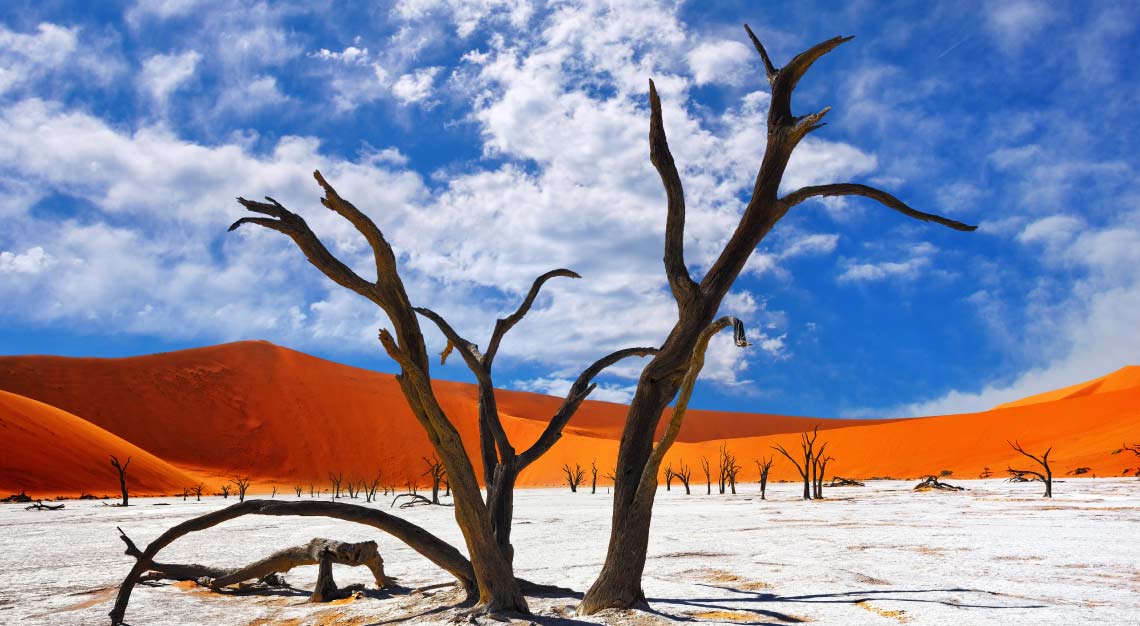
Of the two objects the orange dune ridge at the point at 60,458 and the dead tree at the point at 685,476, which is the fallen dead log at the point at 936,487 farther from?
the orange dune ridge at the point at 60,458

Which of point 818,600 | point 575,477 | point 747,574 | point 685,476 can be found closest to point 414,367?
point 818,600

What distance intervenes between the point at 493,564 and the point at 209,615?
3.09 meters

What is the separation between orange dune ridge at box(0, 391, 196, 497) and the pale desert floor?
29891 millimetres

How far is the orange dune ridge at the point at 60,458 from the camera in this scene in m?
38.9

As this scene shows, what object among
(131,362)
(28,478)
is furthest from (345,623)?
(131,362)

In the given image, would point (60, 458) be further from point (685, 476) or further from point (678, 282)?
point (678, 282)

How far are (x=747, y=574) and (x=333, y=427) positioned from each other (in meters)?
76.4

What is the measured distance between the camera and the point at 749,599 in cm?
552

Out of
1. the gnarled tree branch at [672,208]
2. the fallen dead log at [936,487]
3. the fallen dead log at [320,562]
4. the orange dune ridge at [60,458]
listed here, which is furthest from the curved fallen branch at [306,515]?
the orange dune ridge at [60,458]

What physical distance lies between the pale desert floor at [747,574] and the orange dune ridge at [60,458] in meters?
29.9

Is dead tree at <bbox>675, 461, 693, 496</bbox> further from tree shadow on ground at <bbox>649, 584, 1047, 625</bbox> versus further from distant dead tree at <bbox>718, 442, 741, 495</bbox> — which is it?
tree shadow on ground at <bbox>649, 584, 1047, 625</bbox>

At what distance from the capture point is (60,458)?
41.6 meters

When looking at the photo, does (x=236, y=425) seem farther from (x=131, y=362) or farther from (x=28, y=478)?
(x=28, y=478)

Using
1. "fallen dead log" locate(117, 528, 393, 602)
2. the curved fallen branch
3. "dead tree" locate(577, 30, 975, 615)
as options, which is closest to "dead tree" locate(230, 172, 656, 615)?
the curved fallen branch
